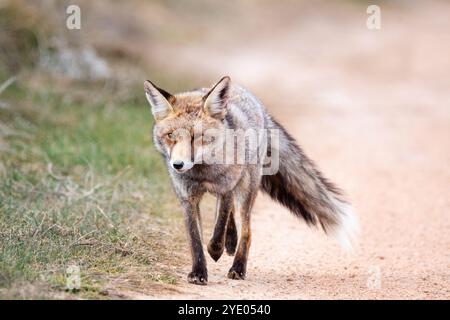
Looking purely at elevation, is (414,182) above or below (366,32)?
below

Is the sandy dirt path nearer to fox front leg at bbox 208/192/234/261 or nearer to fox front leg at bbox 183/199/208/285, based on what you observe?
fox front leg at bbox 183/199/208/285

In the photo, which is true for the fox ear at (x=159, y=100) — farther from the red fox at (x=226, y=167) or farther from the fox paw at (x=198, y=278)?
the fox paw at (x=198, y=278)

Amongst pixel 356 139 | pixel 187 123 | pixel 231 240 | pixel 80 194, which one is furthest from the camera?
pixel 356 139

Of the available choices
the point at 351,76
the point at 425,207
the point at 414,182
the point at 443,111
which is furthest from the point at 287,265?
the point at 351,76

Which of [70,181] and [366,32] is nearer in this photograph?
[70,181]

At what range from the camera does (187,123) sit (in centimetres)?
580

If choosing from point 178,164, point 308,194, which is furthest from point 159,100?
point 308,194

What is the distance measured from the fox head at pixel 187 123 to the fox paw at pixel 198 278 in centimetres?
75

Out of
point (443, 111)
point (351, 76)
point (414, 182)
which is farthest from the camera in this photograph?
point (351, 76)

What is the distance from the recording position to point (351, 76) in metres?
18.9

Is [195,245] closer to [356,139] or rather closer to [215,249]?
[215,249]

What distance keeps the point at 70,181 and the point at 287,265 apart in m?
2.62

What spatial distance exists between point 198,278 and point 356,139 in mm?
7535

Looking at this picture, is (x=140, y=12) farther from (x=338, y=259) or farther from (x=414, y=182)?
(x=338, y=259)
